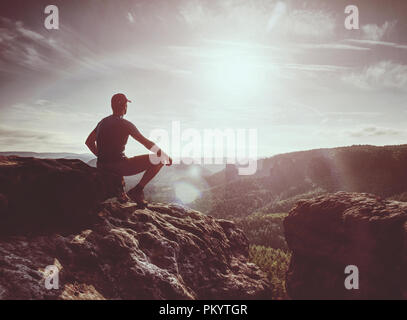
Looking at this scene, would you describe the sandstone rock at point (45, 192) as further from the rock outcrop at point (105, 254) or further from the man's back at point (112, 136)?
the man's back at point (112, 136)

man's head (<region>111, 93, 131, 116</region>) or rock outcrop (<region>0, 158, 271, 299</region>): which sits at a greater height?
man's head (<region>111, 93, 131, 116</region>)

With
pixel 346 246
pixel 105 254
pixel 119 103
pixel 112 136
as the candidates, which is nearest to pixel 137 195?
pixel 112 136

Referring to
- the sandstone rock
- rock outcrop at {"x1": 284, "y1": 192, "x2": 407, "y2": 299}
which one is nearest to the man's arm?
the sandstone rock

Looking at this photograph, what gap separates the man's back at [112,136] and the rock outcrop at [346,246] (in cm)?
775

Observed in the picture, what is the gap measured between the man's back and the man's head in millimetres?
185

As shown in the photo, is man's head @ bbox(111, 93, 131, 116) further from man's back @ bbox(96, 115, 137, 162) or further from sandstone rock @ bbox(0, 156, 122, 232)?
sandstone rock @ bbox(0, 156, 122, 232)

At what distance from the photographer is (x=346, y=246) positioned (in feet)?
28.9

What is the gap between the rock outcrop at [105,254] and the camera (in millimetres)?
5289

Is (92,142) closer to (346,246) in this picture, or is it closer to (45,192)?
(45,192)

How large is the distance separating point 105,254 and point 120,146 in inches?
124

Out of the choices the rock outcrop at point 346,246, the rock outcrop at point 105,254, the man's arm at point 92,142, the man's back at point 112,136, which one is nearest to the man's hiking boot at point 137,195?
the rock outcrop at point 105,254

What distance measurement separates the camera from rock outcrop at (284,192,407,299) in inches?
294
